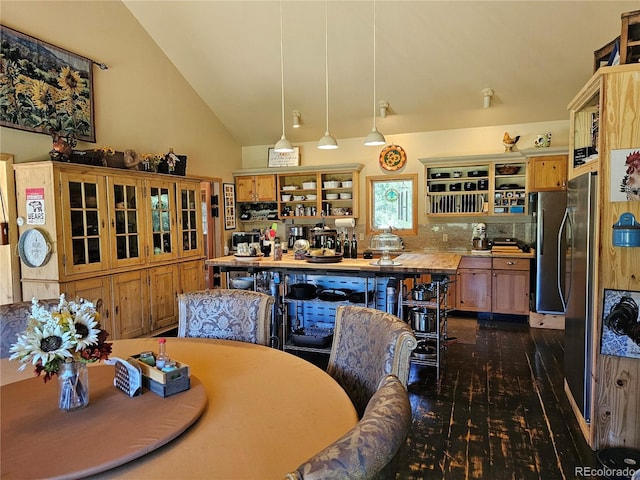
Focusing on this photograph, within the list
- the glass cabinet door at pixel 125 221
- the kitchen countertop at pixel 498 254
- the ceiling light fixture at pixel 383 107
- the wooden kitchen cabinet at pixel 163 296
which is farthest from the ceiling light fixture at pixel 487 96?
the wooden kitchen cabinet at pixel 163 296

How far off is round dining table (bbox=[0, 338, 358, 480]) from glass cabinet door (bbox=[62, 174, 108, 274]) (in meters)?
2.23

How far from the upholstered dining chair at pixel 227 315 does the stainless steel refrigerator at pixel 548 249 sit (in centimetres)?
401

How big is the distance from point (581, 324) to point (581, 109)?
4.94 feet

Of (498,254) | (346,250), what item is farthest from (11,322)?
(498,254)

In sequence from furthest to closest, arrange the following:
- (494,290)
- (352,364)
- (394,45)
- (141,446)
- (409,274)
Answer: (494,290)
(394,45)
(409,274)
(352,364)
(141,446)

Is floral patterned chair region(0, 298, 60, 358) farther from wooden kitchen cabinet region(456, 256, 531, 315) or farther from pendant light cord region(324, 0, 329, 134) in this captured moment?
wooden kitchen cabinet region(456, 256, 531, 315)

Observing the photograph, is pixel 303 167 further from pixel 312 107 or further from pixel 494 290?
pixel 494 290

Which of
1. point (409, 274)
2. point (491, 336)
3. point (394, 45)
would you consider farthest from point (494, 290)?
point (394, 45)

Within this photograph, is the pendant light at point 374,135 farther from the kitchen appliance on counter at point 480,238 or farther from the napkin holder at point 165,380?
the napkin holder at point 165,380

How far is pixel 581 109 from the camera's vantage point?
2834 mm

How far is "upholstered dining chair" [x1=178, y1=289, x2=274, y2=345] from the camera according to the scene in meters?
Result: 2.17

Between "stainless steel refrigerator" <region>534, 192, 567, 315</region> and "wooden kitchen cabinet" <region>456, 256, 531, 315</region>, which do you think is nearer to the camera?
"stainless steel refrigerator" <region>534, 192, 567, 315</region>

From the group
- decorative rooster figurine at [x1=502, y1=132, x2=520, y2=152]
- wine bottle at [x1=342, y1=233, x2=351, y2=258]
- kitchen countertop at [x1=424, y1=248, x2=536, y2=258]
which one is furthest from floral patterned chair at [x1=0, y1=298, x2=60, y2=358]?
decorative rooster figurine at [x1=502, y1=132, x2=520, y2=152]

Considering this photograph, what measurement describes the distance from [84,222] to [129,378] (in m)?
3.05
